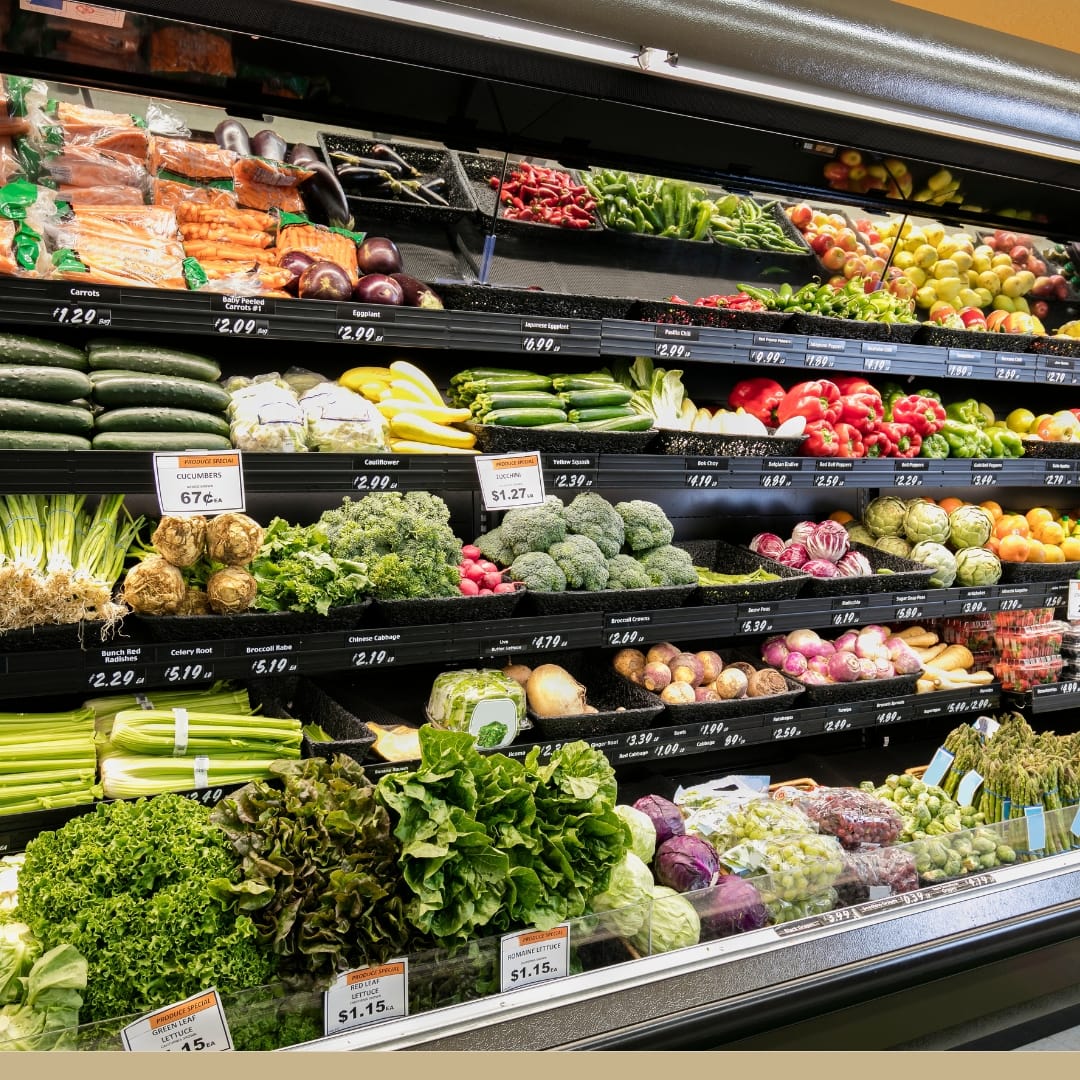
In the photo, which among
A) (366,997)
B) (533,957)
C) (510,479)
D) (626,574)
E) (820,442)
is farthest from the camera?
(820,442)

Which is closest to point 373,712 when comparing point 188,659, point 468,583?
point 468,583

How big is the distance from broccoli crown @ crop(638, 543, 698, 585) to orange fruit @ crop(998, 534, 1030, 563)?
1702 mm

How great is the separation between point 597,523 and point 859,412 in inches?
48.3

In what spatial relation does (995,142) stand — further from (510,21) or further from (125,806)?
(125,806)

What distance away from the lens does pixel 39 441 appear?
2311mm

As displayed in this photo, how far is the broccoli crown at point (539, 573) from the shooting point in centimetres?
293

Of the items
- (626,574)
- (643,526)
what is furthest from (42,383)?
(643,526)

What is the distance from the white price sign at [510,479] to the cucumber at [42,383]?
1.06 m

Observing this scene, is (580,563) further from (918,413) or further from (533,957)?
(918,413)

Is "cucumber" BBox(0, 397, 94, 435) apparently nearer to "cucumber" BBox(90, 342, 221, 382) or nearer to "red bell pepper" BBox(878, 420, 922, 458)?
"cucumber" BBox(90, 342, 221, 382)

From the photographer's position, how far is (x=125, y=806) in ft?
6.47

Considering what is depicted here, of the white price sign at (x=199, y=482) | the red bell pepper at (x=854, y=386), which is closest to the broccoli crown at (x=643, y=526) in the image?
the red bell pepper at (x=854, y=386)

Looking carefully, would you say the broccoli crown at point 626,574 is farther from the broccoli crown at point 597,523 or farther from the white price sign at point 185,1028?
the white price sign at point 185,1028

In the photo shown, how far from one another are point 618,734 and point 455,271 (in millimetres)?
1571
